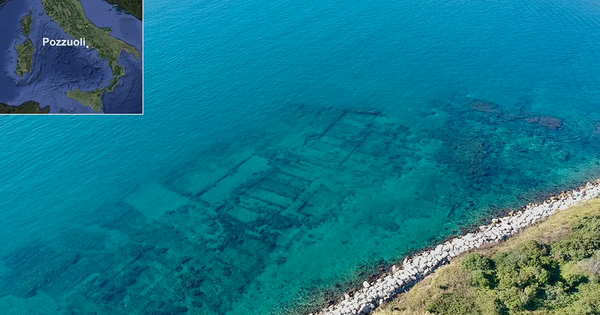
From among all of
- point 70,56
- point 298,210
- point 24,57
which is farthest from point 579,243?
point 24,57

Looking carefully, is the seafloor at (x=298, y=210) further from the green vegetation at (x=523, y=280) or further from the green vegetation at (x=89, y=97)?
the green vegetation at (x=89, y=97)

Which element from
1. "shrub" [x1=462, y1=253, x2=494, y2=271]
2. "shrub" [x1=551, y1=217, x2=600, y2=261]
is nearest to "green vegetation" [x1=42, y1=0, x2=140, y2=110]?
"shrub" [x1=462, y1=253, x2=494, y2=271]

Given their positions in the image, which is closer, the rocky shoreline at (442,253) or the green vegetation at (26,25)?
the green vegetation at (26,25)

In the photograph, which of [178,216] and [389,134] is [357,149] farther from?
[178,216]

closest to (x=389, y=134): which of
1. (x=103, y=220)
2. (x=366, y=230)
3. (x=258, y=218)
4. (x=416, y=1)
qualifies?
(x=366, y=230)

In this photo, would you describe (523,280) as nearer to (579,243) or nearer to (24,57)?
(579,243)

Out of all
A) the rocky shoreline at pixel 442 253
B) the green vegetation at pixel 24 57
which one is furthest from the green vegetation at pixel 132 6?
the rocky shoreline at pixel 442 253
